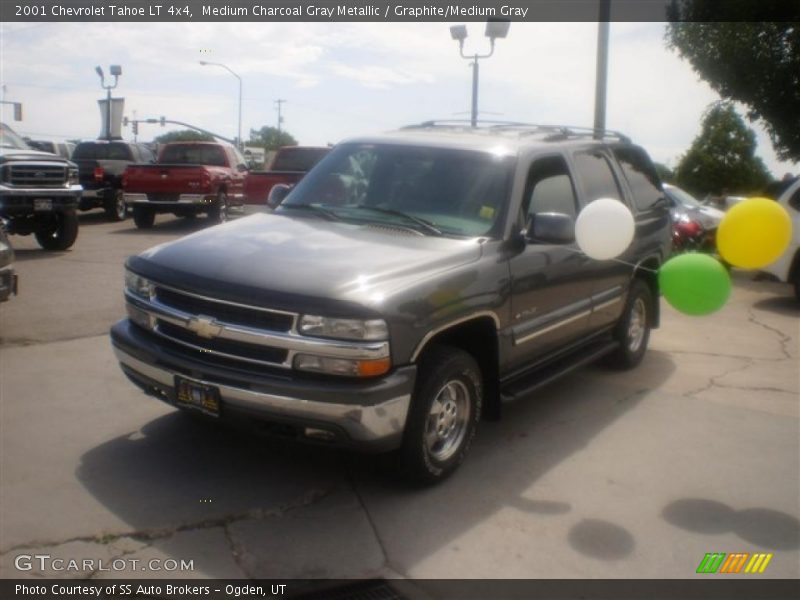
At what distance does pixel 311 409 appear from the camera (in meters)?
3.89

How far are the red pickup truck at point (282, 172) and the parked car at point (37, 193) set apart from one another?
482cm

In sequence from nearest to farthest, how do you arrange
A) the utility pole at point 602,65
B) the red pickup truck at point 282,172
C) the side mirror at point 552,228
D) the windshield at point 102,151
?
the side mirror at point 552,228 < the utility pole at point 602,65 < the red pickup truck at point 282,172 < the windshield at point 102,151

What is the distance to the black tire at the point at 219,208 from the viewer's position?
17.5 m

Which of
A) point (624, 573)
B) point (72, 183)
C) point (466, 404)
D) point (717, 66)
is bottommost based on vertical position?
point (624, 573)

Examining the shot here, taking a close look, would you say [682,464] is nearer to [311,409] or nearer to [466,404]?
[466,404]

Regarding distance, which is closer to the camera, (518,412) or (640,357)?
(518,412)

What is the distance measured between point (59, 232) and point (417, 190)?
9837mm

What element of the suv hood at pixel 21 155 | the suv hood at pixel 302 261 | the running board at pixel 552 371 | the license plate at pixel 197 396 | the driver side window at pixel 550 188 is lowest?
the running board at pixel 552 371

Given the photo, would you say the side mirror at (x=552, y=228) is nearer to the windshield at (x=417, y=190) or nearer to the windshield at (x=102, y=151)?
the windshield at (x=417, y=190)

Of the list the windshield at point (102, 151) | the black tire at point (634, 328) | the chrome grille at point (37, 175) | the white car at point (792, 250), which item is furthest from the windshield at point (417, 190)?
the windshield at point (102, 151)

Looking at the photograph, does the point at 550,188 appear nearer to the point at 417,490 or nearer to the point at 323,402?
the point at 417,490

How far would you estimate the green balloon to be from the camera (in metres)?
5.00

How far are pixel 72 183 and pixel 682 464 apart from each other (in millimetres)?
11472

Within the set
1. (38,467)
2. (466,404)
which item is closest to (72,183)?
(38,467)
